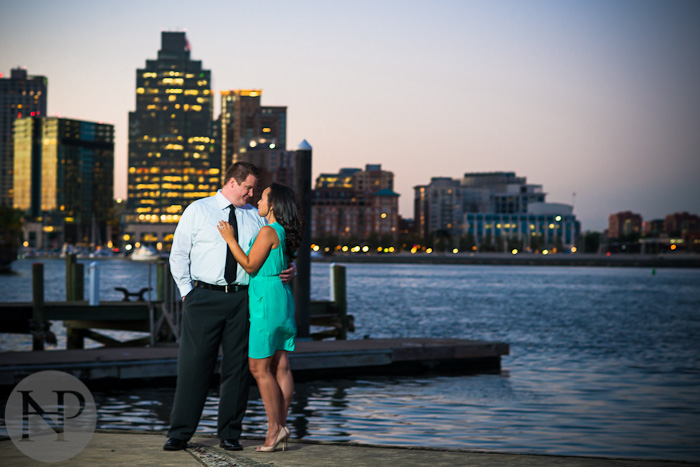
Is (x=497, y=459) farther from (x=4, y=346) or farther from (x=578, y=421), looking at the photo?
(x=4, y=346)

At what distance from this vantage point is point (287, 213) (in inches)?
301

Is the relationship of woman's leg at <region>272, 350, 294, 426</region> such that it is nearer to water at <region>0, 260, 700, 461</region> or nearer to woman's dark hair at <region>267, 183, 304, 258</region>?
woman's dark hair at <region>267, 183, 304, 258</region>

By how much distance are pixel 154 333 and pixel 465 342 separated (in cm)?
698

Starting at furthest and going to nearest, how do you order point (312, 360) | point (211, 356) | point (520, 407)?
point (312, 360) < point (520, 407) < point (211, 356)

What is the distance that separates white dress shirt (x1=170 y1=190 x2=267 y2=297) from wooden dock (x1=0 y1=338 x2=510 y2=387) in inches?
377

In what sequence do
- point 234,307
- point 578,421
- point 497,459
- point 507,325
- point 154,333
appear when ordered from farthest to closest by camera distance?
point 507,325 → point 154,333 → point 578,421 → point 234,307 → point 497,459

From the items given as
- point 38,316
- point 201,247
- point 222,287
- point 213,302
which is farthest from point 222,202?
point 38,316

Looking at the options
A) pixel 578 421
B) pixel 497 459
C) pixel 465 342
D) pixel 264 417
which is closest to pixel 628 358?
pixel 465 342

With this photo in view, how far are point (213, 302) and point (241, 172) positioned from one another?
1.09 metres

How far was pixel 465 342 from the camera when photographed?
68.9ft

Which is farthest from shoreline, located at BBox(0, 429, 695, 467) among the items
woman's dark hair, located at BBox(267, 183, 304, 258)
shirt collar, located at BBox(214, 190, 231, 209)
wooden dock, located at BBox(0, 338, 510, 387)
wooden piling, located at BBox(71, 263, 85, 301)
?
wooden piling, located at BBox(71, 263, 85, 301)

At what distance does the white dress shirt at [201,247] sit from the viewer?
7.42m

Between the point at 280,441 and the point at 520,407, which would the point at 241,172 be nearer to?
the point at 280,441

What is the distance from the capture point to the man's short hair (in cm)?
757
